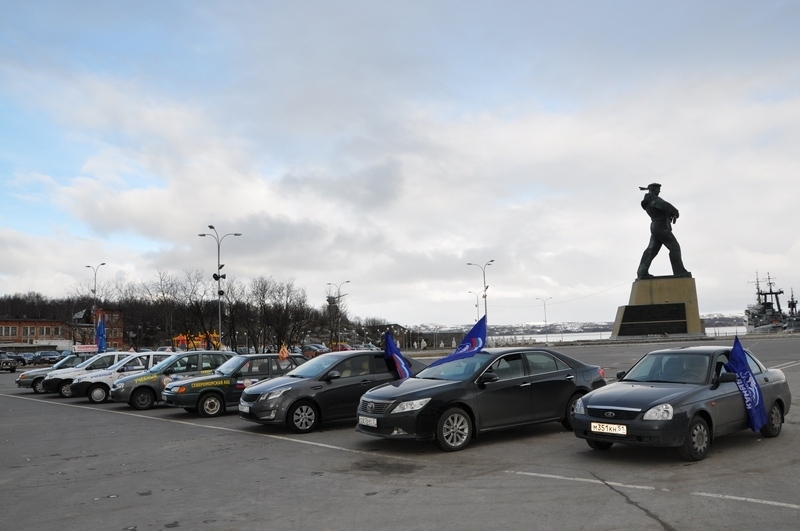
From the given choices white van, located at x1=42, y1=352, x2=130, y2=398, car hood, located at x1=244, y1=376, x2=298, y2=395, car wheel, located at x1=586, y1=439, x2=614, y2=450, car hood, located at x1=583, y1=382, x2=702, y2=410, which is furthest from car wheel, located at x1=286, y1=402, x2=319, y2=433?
white van, located at x1=42, y1=352, x2=130, y2=398

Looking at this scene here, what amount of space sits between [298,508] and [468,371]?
4343mm

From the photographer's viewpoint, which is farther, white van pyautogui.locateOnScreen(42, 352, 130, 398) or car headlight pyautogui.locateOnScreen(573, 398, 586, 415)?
white van pyautogui.locateOnScreen(42, 352, 130, 398)

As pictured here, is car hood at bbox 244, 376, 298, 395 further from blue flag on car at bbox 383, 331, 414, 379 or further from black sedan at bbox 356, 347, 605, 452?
black sedan at bbox 356, 347, 605, 452

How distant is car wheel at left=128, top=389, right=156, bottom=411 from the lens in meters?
17.7

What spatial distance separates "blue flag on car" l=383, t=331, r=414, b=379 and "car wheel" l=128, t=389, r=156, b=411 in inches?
321

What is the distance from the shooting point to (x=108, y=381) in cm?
2044

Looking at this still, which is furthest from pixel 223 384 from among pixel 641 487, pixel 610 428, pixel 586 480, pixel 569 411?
pixel 641 487

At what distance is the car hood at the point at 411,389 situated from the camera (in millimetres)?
9688

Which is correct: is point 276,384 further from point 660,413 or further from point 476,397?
point 660,413

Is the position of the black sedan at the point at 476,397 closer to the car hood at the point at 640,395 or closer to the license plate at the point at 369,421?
the license plate at the point at 369,421

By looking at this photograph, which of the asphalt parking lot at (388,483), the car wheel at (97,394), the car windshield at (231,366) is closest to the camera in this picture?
the asphalt parking lot at (388,483)

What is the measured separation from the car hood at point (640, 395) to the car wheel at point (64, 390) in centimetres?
1877

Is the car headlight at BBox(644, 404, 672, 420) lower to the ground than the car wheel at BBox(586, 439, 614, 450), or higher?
higher

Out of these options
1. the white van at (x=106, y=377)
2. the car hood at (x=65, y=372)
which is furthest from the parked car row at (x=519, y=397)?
the car hood at (x=65, y=372)
